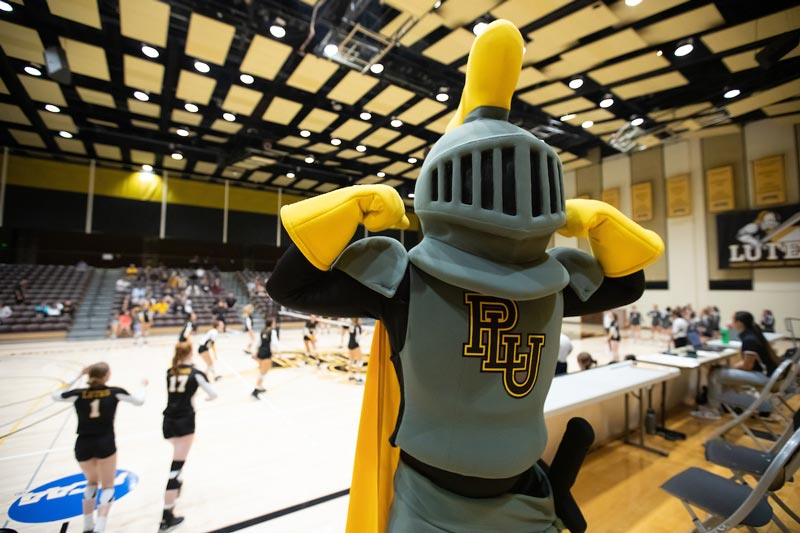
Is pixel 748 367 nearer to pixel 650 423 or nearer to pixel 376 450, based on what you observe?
pixel 650 423

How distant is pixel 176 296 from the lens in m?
13.7

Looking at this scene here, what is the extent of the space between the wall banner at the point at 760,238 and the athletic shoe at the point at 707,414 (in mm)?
7275

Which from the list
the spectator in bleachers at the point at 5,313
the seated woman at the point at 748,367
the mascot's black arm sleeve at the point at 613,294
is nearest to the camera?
the mascot's black arm sleeve at the point at 613,294

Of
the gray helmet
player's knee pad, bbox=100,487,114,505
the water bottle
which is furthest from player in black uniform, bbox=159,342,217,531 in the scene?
the water bottle

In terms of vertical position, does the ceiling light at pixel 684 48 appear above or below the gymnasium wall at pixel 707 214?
above

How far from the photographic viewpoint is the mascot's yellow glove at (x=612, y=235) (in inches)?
42.3

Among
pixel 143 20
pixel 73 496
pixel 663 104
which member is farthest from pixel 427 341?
pixel 663 104

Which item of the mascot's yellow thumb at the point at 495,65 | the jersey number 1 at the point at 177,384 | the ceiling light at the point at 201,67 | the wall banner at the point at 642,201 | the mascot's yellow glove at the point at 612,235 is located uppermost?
the ceiling light at the point at 201,67

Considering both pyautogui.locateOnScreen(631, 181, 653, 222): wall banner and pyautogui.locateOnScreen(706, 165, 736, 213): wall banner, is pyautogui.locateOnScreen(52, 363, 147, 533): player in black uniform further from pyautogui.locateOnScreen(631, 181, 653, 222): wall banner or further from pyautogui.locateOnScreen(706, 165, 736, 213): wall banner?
pyautogui.locateOnScreen(706, 165, 736, 213): wall banner

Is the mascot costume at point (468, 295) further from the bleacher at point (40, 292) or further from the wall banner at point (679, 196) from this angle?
the bleacher at point (40, 292)

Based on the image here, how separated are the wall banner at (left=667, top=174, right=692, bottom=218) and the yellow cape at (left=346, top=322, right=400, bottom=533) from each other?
12509mm

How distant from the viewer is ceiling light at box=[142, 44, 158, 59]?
6.21 meters

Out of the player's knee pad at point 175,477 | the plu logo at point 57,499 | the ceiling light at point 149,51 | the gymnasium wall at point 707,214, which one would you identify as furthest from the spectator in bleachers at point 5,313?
the gymnasium wall at point 707,214

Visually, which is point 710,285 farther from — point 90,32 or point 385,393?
point 90,32
